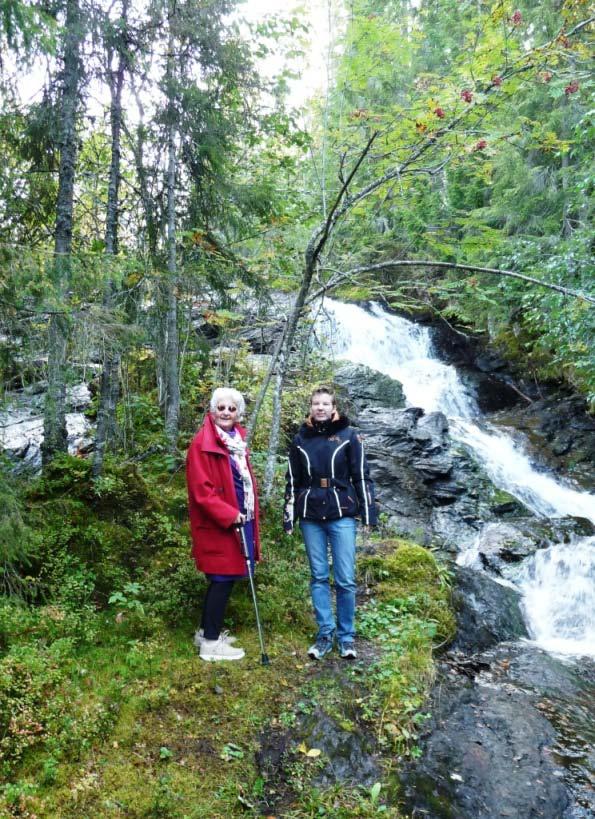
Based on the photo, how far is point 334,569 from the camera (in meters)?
4.39

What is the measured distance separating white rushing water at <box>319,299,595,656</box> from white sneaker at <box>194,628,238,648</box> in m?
3.75

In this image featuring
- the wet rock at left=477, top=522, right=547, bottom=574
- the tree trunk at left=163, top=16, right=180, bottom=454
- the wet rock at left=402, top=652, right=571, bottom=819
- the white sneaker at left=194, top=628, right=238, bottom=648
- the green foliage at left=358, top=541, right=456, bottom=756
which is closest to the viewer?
the wet rock at left=402, top=652, right=571, bottom=819

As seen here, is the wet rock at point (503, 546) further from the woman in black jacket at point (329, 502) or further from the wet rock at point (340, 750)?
the wet rock at point (340, 750)

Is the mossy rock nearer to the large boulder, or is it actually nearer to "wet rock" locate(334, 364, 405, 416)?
the large boulder

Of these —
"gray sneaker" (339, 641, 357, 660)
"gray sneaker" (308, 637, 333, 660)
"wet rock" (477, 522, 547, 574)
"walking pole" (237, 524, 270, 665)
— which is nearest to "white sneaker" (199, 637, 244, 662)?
"walking pole" (237, 524, 270, 665)

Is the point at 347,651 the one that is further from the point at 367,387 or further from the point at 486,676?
the point at 367,387

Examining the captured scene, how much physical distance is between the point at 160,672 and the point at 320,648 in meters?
1.37

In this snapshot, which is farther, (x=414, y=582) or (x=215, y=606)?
(x=414, y=582)

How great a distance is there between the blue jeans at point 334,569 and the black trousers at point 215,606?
763 mm

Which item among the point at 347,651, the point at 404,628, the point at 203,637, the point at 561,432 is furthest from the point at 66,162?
the point at 561,432

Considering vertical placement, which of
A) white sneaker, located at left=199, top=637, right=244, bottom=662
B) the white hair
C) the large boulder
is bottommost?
the large boulder

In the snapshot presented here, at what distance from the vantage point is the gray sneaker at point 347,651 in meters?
4.45

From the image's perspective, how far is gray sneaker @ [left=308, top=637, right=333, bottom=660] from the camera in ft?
14.6

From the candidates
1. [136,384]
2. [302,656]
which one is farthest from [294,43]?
[302,656]
